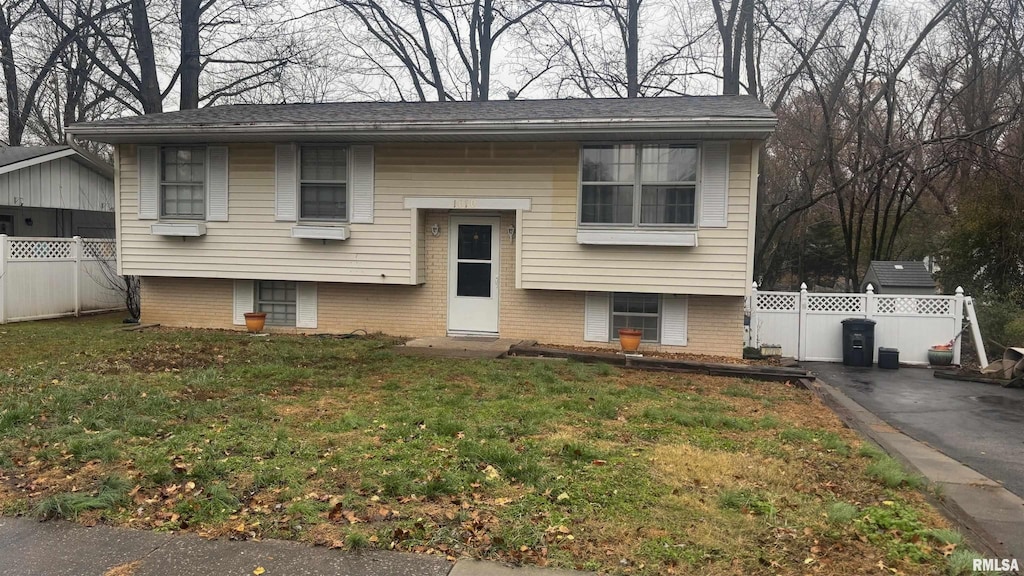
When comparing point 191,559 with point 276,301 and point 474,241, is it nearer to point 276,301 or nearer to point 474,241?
point 474,241

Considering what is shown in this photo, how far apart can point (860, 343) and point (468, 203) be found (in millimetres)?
6903

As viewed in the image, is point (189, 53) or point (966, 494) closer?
point (966, 494)

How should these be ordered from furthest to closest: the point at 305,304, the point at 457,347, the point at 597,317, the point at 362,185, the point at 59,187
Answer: the point at 59,187
the point at 305,304
the point at 362,185
the point at 597,317
the point at 457,347

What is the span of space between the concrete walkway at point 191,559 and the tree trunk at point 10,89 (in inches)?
939

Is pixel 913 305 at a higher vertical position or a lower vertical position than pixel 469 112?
lower

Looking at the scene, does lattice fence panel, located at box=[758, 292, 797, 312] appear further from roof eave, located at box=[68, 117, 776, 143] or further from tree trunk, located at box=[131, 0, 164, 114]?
tree trunk, located at box=[131, 0, 164, 114]

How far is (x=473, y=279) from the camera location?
447 inches

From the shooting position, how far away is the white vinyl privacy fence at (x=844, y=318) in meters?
11.6

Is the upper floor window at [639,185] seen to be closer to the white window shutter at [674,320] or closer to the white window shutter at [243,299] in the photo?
the white window shutter at [674,320]

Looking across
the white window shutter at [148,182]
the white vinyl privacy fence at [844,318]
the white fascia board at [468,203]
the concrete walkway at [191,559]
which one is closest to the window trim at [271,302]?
the white window shutter at [148,182]

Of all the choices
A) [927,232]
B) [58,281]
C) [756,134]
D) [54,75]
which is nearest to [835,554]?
[756,134]

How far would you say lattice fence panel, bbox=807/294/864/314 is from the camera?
39.1ft

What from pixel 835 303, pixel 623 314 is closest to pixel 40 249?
pixel 623 314

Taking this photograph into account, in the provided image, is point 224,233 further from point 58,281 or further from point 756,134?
point 756,134
